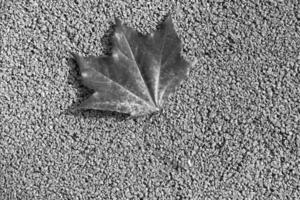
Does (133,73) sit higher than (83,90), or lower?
higher

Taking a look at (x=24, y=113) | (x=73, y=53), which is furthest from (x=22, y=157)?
(x=73, y=53)

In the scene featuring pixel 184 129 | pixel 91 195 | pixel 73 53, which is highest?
pixel 73 53

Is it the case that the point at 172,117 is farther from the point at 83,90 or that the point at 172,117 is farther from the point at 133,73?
the point at 83,90

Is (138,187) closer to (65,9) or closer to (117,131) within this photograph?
(117,131)

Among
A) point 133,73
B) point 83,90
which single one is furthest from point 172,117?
point 83,90
